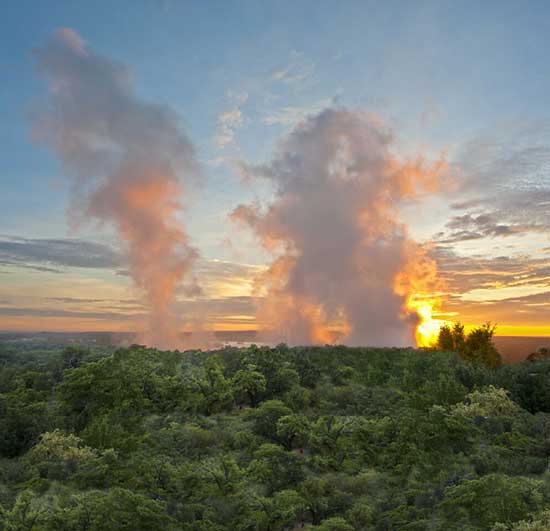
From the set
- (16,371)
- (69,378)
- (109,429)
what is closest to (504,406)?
(109,429)

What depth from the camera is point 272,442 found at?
28875mm

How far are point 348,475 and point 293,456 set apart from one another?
2.76 metres

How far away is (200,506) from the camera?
21125 mm

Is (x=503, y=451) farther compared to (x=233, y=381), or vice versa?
(x=233, y=381)

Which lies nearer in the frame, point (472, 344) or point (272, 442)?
point (272, 442)

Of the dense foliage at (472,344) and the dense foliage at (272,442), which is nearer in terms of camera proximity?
the dense foliage at (272,442)

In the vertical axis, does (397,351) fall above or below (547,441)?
above

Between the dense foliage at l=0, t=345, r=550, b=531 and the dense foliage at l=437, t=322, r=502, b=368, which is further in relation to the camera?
the dense foliage at l=437, t=322, r=502, b=368

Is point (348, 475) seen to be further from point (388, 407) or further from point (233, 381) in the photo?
point (233, 381)

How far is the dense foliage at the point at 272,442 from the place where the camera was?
1984 cm

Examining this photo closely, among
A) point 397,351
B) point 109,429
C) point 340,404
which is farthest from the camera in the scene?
point 397,351

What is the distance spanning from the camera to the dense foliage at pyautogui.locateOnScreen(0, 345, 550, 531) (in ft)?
65.1

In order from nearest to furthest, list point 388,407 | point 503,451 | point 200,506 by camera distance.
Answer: point 200,506 → point 503,451 → point 388,407

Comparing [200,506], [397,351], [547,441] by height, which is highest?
[397,351]
